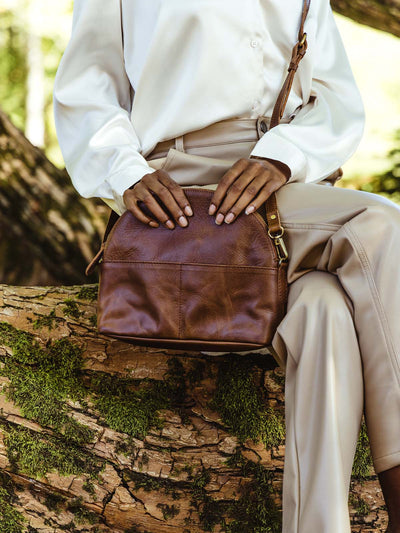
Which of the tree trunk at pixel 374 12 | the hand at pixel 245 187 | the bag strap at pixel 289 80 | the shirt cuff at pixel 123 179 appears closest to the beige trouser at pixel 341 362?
the hand at pixel 245 187

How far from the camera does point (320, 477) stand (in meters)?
1.31

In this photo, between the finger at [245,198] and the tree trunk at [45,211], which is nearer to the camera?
the finger at [245,198]

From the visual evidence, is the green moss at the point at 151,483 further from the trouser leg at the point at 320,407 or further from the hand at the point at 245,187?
the hand at the point at 245,187

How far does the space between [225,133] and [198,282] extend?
0.61m

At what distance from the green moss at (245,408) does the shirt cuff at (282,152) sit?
0.64m

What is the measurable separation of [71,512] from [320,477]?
827 millimetres

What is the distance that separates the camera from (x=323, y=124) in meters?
1.90

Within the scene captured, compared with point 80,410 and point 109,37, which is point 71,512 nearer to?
point 80,410

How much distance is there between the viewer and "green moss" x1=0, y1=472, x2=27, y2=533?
1759 millimetres

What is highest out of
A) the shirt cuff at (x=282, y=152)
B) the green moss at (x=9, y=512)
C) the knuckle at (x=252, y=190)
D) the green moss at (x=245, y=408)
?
the shirt cuff at (x=282, y=152)

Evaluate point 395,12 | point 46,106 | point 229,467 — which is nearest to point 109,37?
point 229,467

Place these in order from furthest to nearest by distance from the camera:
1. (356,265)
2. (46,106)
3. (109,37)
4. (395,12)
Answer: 1. (46,106)
2. (395,12)
3. (109,37)
4. (356,265)

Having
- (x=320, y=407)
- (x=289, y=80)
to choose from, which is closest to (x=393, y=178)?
(x=289, y=80)

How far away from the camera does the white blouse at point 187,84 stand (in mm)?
1779
